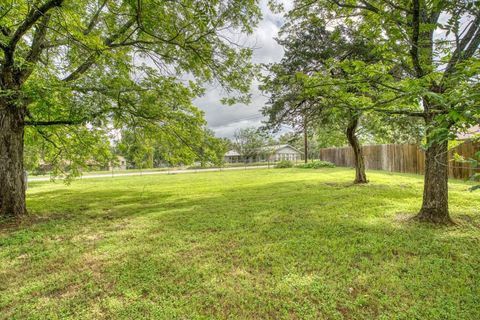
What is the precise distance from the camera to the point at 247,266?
118 inches

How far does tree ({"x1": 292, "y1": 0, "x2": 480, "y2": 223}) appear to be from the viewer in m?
1.94

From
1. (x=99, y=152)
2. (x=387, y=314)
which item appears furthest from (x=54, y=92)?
(x=387, y=314)

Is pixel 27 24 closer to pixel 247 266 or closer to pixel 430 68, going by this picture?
pixel 247 266

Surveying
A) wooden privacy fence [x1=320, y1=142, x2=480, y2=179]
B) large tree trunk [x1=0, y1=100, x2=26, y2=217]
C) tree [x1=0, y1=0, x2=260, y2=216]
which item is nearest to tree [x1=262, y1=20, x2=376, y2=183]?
tree [x1=0, y1=0, x2=260, y2=216]

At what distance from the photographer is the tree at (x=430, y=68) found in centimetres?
194

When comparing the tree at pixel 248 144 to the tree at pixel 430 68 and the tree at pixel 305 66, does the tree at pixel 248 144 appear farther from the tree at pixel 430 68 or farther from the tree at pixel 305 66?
the tree at pixel 430 68

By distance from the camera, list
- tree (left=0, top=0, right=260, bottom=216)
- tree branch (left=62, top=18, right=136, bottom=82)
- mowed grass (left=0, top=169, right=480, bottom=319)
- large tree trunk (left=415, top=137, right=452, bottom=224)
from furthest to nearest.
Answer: tree branch (left=62, top=18, right=136, bottom=82)
large tree trunk (left=415, top=137, right=452, bottom=224)
tree (left=0, top=0, right=260, bottom=216)
mowed grass (left=0, top=169, right=480, bottom=319)

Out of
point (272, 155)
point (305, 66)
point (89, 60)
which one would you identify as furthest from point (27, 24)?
point (272, 155)

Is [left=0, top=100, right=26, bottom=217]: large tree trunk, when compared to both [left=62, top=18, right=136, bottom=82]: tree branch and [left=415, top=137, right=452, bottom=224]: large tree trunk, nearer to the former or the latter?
[left=62, top=18, right=136, bottom=82]: tree branch

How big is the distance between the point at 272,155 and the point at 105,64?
136 feet

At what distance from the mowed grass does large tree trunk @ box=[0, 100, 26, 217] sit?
0.57 m

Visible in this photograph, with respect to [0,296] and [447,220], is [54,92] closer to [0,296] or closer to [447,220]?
[0,296]

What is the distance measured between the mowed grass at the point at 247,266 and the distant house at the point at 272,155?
3696 cm

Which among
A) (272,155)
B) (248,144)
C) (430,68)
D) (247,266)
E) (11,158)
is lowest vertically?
(247,266)
